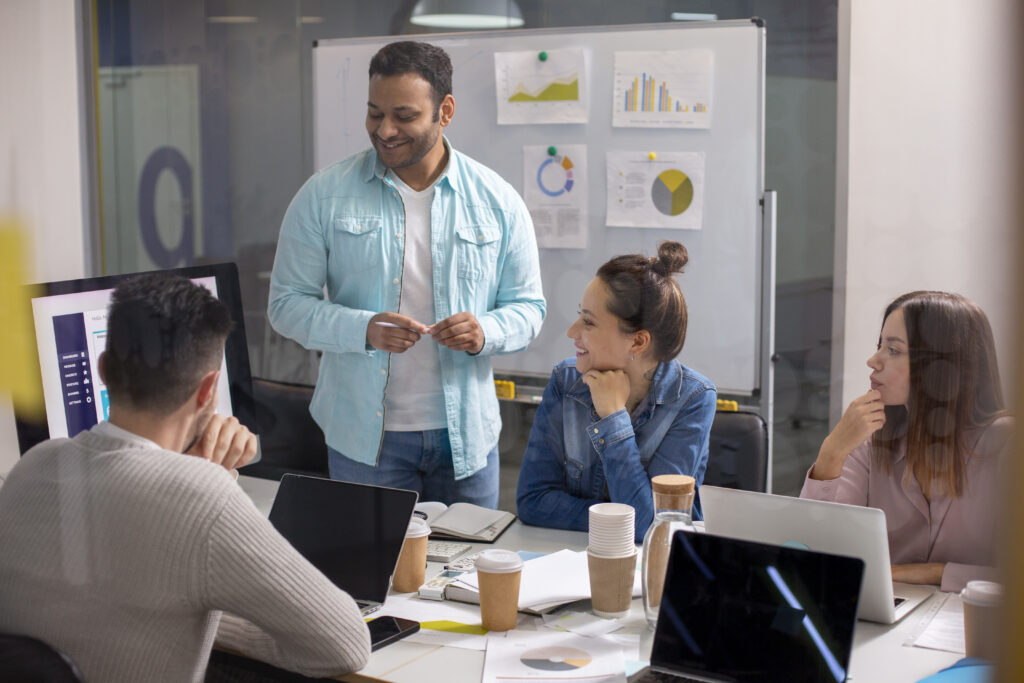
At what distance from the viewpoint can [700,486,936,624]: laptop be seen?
1295mm

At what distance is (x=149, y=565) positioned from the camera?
112cm

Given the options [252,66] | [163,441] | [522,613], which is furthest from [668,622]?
[252,66]

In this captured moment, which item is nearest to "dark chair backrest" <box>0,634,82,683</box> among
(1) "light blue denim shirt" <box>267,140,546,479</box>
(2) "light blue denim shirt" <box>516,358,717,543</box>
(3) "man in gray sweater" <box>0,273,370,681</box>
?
(3) "man in gray sweater" <box>0,273,370,681</box>

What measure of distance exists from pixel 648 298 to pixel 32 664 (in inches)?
54.0

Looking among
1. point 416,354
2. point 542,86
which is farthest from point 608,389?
point 542,86

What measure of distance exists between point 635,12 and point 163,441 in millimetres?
2015

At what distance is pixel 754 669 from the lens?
3.89 ft

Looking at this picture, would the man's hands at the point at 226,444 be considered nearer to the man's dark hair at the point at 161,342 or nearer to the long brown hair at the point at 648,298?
the man's dark hair at the point at 161,342

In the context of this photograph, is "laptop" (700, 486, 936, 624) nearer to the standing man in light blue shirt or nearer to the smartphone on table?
the smartphone on table

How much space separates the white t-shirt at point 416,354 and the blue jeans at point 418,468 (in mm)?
27

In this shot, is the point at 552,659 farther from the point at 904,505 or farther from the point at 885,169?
the point at 885,169

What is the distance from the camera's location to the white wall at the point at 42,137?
1482 millimetres

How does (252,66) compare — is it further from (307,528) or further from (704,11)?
(307,528)

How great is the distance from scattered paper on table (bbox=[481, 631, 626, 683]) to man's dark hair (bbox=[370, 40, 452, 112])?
1345 mm
